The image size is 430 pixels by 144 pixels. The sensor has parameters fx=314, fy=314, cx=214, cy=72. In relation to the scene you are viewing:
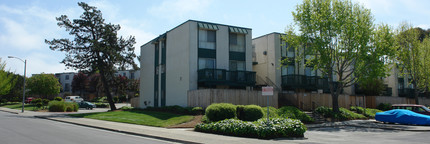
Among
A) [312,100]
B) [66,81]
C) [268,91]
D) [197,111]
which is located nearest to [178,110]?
[197,111]

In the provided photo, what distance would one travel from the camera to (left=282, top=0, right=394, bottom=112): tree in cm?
2488

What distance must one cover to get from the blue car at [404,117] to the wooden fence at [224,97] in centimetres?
852

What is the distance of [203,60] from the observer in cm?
2948

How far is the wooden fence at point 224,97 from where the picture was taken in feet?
82.1

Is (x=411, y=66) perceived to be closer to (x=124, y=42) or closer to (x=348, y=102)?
(x=348, y=102)

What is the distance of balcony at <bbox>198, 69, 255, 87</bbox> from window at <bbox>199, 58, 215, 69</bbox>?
3.47 ft

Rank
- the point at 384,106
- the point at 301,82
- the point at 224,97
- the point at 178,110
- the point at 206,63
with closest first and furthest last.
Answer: the point at 224,97 → the point at 178,110 → the point at 206,63 → the point at 301,82 → the point at 384,106

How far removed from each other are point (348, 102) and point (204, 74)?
15779mm

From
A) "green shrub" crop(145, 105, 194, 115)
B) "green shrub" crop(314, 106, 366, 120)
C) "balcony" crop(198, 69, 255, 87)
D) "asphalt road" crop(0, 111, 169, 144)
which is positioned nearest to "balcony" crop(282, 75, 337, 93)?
"balcony" crop(198, 69, 255, 87)

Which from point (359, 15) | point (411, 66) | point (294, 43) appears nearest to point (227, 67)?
point (294, 43)

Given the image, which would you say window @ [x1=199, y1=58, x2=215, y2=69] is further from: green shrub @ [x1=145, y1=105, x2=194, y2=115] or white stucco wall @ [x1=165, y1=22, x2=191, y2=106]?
green shrub @ [x1=145, y1=105, x2=194, y2=115]

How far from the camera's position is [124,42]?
37000mm

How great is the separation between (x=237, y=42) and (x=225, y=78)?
4.70m

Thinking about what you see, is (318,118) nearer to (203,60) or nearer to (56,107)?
(203,60)
